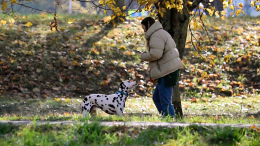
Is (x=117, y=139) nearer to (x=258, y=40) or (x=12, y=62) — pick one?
(x=12, y=62)

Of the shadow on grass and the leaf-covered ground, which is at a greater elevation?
the shadow on grass

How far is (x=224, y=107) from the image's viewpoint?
8492mm

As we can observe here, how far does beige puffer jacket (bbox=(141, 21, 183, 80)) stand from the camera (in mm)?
5062

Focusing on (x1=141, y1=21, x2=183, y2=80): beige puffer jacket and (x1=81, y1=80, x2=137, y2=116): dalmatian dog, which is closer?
(x1=141, y1=21, x2=183, y2=80): beige puffer jacket

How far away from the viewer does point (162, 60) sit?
17.0 feet

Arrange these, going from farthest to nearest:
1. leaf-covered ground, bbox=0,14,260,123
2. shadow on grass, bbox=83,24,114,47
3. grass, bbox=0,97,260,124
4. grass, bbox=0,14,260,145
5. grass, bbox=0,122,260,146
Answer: shadow on grass, bbox=83,24,114,47 < leaf-covered ground, bbox=0,14,260,123 < grass, bbox=0,14,260,145 < grass, bbox=0,97,260,124 < grass, bbox=0,122,260,146

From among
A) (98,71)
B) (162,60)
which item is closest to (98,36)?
(98,71)

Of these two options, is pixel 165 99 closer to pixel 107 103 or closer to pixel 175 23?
pixel 107 103

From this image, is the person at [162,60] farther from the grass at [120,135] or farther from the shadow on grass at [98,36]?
the shadow on grass at [98,36]

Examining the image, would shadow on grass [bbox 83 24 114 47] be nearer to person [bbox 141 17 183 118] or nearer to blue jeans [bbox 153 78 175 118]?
person [bbox 141 17 183 118]

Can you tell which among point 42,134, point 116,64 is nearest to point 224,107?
point 116,64

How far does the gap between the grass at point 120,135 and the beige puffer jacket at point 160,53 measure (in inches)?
48.5

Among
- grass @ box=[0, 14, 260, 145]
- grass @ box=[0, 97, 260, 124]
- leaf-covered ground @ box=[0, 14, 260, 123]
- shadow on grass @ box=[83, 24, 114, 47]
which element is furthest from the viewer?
shadow on grass @ box=[83, 24, 114, 47]

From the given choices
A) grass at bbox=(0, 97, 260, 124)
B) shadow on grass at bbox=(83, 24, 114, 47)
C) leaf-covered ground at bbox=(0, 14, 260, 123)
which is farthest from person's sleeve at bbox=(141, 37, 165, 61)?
shadow on grass at bbox=(83, 24, 114, 47)
